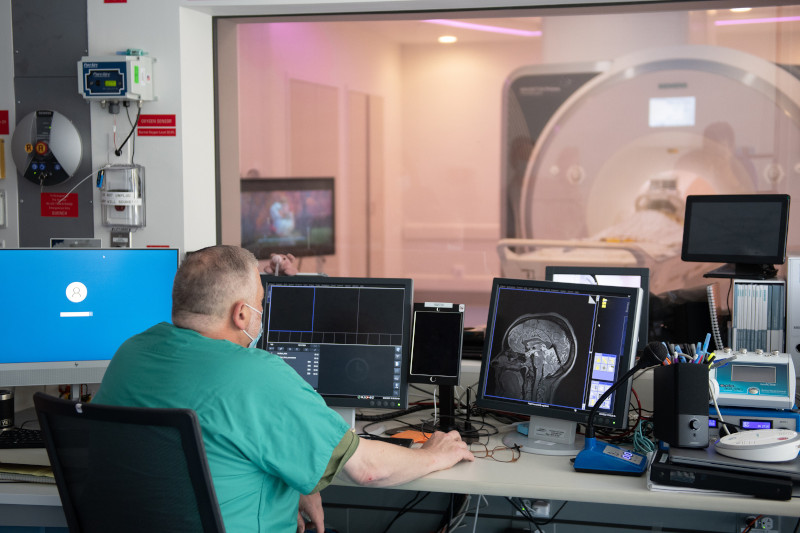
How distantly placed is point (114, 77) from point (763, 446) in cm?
235

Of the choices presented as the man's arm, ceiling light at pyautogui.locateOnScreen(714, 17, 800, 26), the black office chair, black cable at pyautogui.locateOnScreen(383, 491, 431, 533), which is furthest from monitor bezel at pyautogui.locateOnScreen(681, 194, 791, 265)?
ceiling light at pyautogui.locateOnScreen(714, 17, 800, 26)

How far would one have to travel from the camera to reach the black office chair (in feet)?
4.16

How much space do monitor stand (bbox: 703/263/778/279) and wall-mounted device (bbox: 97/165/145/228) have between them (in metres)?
2.03

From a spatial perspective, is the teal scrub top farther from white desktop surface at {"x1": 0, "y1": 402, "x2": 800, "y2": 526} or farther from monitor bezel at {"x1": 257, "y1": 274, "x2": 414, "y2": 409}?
monitor bezel at {"x1": 257, "y1": 274, "x2": 414, "y2": 409}

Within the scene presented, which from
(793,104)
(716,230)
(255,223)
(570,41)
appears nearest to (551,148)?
(570,41)

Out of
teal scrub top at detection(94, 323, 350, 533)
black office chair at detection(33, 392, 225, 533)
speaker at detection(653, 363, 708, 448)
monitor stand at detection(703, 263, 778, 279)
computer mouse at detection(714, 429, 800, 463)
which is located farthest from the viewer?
monitor stand at detection(703, 263, 778, 279)

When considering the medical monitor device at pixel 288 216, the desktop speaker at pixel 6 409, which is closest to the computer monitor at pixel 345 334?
the desktop speaker at pixel 6 409

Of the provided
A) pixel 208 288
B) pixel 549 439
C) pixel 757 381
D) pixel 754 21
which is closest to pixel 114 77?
pixel 208 288

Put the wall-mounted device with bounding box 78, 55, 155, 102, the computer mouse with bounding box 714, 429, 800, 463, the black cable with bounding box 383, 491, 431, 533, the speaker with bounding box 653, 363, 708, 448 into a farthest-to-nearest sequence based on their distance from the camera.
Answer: the wall-mounted device with bounding box 78, 55, 155, 102 → the black cable with bounding box 383, 491, 431, 533 → the speaker with bounding box 653, 363, 708, 448 → the computer mouse with bounding box 714, 429, 800, 463

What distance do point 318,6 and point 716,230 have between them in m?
1.64

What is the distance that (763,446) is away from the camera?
1.70 m

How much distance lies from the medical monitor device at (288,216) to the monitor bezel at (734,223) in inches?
97.1

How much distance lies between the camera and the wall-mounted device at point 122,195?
2.81 metres

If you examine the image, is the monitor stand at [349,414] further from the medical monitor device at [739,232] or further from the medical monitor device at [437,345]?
the medical monitor device at [739,232]
